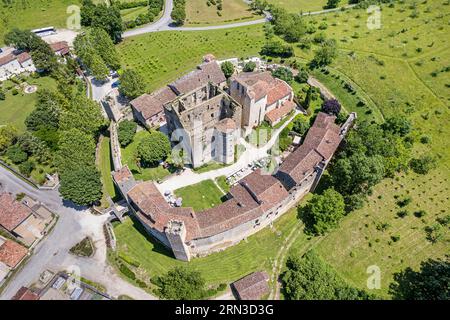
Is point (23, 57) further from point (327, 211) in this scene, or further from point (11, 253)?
point (327, 211)

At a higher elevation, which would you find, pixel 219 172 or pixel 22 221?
pixel 22 221

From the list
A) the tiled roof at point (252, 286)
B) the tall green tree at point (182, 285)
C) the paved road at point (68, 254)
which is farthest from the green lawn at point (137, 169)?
the tiled roof at point (252, 286)

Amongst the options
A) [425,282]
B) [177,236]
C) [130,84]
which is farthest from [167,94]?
[425,282]

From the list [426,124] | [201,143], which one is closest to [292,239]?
[201,143]

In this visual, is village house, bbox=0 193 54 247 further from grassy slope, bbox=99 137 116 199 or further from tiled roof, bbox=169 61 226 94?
tiled roof, bbox=169 61 226 94

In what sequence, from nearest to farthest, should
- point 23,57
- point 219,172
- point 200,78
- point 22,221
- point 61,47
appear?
point 22,221
point 219,172
point 200,78
point 23,57
point 61,47

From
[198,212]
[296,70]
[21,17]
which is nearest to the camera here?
[198,212]
